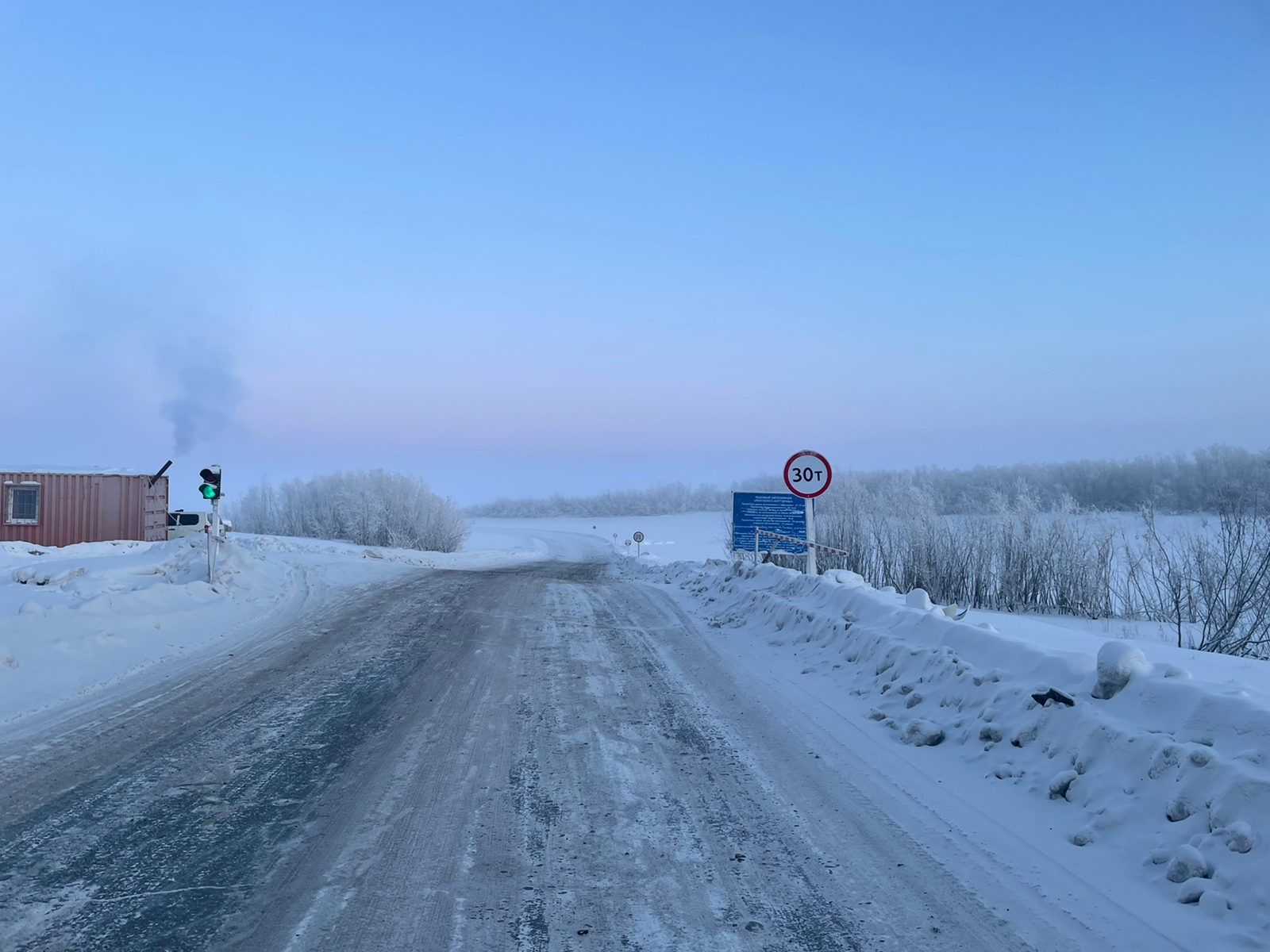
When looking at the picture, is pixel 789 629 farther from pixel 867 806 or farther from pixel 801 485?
pixel 867 806

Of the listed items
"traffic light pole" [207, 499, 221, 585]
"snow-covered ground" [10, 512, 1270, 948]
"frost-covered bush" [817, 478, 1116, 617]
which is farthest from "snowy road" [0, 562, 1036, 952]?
"frost-covered bush" [817, 478, 1116, 617]

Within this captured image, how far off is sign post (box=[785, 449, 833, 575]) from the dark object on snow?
7699 mm

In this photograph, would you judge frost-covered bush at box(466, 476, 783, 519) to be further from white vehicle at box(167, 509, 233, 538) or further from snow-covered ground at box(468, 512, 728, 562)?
white vehicle at box(167, 509, 233, 538)

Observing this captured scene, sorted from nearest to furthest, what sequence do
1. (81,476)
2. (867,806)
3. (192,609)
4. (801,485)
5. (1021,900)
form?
(1021,900) < (867,806) < (192,609) < (801,485) < (81,476)

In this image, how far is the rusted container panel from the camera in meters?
27.4

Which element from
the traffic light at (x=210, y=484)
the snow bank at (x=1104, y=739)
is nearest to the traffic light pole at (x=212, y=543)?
the traffic light at (x=210, y=484)

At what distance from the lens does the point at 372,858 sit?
406cm

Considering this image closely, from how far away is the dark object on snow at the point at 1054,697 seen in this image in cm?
536

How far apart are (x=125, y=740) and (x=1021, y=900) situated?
656 centimetres

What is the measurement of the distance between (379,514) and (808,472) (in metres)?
40.0

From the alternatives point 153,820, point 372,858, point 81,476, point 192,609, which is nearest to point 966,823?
point 372,858

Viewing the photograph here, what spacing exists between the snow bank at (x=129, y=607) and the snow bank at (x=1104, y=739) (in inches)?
326

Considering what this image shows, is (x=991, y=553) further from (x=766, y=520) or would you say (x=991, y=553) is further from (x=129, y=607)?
(x=129, y=607)

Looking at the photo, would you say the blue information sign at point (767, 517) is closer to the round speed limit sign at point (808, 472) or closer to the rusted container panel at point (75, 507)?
the round speed limit sign at point (808, 472)
